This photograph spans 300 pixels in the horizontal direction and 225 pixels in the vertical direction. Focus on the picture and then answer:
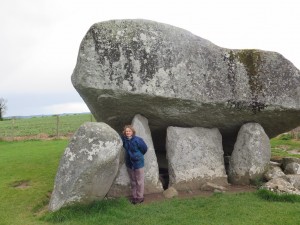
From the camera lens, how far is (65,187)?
34.8ft

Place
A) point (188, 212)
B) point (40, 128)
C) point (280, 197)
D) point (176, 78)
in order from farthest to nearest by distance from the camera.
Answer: point (40, 128), point (176, 78), point (280, 197), point (188, 212)

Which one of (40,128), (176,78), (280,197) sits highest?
(176,78)

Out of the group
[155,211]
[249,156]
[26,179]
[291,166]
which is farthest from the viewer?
[26,179]

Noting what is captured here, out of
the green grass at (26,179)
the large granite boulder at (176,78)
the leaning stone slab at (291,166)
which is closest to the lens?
the green grass at (26,179)

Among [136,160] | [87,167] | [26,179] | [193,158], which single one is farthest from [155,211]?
[26,179]

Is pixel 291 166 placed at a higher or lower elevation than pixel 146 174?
lower

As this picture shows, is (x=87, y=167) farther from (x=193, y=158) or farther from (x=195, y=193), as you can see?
(x=193, y=158)

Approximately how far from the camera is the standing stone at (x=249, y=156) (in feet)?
43.8

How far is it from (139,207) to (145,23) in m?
5.75

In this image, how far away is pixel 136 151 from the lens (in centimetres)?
1175

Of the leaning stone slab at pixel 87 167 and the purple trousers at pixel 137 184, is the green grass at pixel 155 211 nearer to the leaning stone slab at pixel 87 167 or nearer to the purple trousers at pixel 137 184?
the leaning stone slab at pixel 87 167

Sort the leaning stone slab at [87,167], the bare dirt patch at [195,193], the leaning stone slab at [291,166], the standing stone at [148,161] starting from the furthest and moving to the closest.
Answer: the leaning stone slab at [291,166] < the standing stone at [148,161] < the bare dirt patch at [195,193] < the leaning stone slab at [87,167]

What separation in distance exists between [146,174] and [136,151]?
1212mm

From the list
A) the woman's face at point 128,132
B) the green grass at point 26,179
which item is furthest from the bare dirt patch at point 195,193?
the green grass at point 26,179
